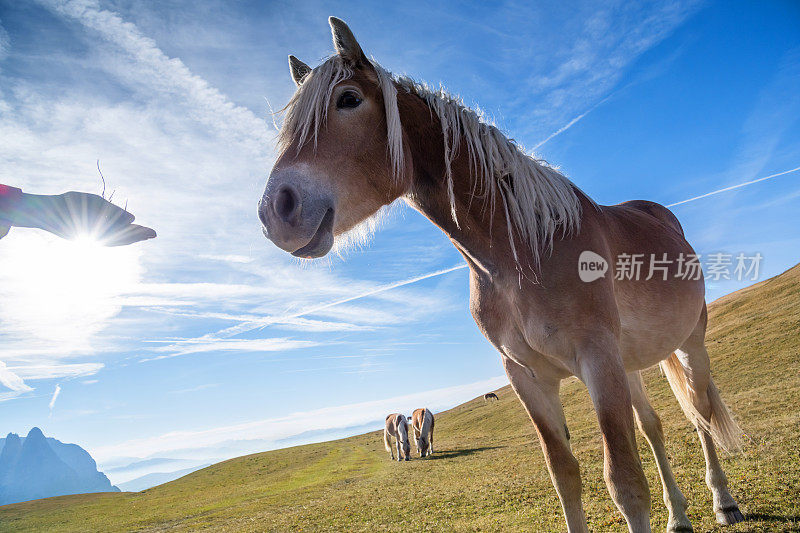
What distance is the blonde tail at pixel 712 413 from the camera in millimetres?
5301

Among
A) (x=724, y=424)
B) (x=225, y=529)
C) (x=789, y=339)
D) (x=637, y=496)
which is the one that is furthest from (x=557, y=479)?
(x=789, y=339)

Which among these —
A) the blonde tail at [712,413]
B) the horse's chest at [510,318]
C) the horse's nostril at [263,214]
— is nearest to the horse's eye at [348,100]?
the horse's nostril at [263,214]

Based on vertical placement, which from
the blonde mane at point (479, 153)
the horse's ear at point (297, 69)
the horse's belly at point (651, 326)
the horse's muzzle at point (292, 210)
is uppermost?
the horse's ear at point (297, 69)

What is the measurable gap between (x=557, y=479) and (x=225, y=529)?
543 inches

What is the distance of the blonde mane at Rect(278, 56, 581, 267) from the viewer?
9.59 ft

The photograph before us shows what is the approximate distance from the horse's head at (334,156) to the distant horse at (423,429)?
2442cm

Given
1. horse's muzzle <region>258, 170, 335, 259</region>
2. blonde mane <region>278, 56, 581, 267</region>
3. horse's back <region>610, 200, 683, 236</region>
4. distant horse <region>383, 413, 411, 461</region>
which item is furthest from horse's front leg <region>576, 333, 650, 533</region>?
distant horse <region>383, 413, 411, 461</region>

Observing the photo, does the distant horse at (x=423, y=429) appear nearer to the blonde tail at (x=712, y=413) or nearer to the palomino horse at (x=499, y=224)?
the blonde tail at (x=712, y=413)

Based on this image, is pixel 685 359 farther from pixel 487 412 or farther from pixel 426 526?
pixel 487 412

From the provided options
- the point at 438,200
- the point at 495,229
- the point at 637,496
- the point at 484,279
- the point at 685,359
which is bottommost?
the point at 637,496

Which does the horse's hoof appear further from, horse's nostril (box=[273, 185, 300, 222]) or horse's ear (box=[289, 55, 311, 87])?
horse's ear (box=[289, 55, 311, 87])

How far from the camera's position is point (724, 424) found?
17.6 ft

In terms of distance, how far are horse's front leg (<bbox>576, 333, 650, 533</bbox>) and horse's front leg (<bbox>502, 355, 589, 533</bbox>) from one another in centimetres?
65

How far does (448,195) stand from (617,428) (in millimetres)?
1919
